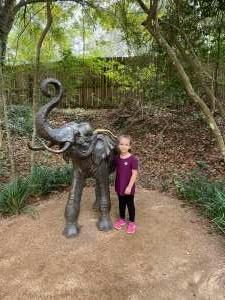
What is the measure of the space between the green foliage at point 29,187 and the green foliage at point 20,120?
309 centimetres

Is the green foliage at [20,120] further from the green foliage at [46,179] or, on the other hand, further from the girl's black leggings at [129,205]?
the girl's black leggings at [129,205]

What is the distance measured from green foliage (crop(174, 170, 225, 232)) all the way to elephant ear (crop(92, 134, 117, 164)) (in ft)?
4.49

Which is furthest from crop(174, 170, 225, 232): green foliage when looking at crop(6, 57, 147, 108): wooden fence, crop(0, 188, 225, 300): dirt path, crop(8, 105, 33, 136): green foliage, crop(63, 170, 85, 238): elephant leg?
crop(6, 57, 147, 108): wooden fence

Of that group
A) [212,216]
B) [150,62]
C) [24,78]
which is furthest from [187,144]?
[24,78]

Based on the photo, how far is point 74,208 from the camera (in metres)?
4.06

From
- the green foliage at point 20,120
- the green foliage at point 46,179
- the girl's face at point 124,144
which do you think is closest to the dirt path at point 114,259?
the green foliage at point 46,179

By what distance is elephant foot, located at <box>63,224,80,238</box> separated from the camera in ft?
13.2

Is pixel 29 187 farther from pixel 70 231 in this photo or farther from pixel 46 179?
pixel 70 231

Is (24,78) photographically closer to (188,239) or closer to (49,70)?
(49,70)

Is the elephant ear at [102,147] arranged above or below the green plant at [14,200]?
above

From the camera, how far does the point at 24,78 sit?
11523 millimetres

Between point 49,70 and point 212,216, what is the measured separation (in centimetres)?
792

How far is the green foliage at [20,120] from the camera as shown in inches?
332

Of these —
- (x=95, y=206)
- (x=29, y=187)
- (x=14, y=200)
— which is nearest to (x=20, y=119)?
(x=29, y=187)
